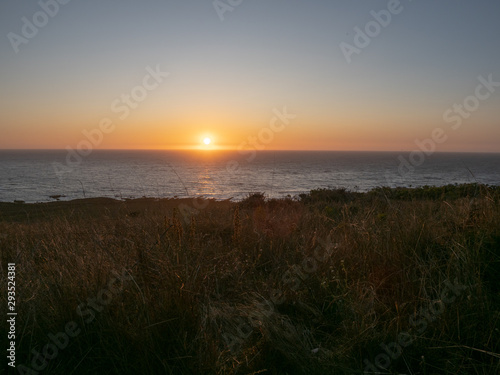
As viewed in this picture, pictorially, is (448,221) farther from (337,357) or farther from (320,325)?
(337,357)

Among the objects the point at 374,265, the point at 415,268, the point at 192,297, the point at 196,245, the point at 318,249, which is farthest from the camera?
the point at 318,249

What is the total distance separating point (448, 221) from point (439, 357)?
2200mm

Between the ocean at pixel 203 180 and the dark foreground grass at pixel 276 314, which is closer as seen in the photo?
the dark foreground grass at pixel 276 314

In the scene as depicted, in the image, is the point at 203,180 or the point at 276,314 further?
the point at 203,180

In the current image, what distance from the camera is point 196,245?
3.54m

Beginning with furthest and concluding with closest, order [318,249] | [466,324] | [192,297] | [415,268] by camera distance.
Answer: [318,249] < [415,268] < [192,297] < [466,324]

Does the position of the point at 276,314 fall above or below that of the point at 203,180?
above

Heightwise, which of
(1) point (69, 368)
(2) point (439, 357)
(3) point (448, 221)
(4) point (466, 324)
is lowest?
(1) point (69, 368)

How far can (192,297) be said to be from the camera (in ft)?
7.70

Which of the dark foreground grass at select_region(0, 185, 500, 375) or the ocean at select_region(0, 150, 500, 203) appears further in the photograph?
the ocean at select_region(0, 150, 500, 203)

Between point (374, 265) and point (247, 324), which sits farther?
point (374, 265)

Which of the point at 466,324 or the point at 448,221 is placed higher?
the point at 448,221

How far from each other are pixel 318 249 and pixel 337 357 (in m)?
1.81

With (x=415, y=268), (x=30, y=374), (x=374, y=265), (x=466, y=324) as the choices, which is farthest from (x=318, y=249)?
(x=30, y=374)
